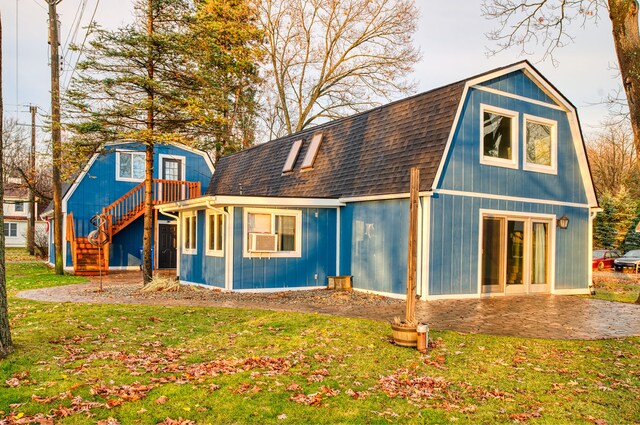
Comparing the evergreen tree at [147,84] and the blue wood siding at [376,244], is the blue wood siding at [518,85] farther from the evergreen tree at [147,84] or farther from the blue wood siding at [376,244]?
the evergreen tree at [147,84]

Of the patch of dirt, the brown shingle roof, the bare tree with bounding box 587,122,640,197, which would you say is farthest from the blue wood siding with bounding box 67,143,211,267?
the bare tree with bounding box 587,122,640,197

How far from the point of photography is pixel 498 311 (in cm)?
990

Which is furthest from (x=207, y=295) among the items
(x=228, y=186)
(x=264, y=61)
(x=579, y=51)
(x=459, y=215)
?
(x=264, y=61)

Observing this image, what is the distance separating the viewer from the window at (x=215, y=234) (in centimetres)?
1306

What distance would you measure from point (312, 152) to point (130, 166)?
9783 millimetres

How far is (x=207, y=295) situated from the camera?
11836 mm

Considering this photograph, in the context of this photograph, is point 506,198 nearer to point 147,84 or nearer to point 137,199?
point 147,84

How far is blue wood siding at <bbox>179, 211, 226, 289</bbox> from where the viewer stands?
42.6ft

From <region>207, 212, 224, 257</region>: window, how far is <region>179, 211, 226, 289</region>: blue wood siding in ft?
0.64

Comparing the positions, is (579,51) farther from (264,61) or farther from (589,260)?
(264,61)

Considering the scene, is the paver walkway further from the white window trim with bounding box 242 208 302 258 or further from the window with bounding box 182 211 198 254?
the window with bounding box 182 211 198 254

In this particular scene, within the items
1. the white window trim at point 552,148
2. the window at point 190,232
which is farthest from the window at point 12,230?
the white window trim at point 552,148

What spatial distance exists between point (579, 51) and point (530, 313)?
265 inches

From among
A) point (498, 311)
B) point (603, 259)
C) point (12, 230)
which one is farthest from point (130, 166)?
point (12, 230)
